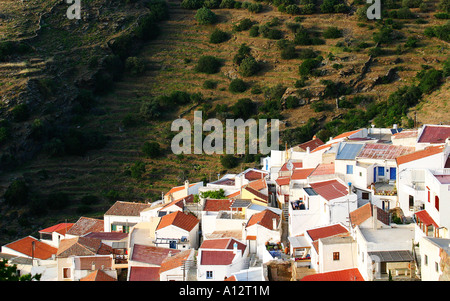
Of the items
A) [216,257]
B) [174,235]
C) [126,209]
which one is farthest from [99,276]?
[126,209]

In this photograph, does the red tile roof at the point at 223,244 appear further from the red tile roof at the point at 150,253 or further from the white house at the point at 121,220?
the white house at the point at 121,220

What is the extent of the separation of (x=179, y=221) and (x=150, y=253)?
202cm

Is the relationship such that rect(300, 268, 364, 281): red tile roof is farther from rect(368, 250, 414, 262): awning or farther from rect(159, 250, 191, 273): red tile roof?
rect(159, 250, 191, 273): red tile roof

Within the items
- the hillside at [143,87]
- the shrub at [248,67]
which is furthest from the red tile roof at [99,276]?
the shrub at [248,67]

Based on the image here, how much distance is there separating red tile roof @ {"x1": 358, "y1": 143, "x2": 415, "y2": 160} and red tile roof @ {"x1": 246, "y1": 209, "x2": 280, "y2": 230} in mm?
3794

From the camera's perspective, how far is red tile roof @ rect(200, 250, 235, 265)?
20.9m

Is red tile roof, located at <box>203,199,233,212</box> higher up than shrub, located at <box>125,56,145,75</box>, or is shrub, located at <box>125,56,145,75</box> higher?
shrub, located at <box>125,56,145,75</box>

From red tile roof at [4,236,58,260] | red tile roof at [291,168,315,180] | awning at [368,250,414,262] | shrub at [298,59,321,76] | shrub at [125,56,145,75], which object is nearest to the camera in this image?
awning at [368,250,414,262]

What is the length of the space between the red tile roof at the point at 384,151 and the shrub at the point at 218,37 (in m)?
25.8

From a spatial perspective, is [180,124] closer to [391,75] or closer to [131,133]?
[131,133]

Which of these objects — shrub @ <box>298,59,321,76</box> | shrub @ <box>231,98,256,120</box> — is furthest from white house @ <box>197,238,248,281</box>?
shrub @ <box>298,59,321,76</box>

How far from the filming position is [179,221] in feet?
83.5

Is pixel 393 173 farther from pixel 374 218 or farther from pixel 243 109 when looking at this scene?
pixel 243 109
